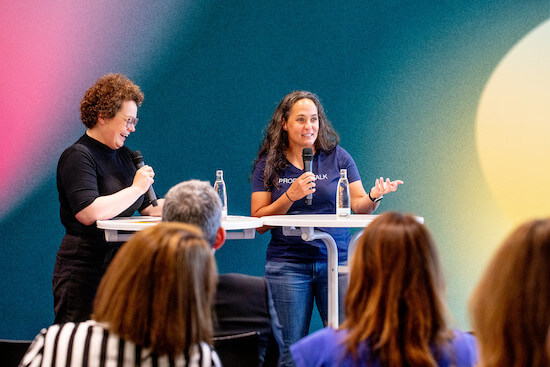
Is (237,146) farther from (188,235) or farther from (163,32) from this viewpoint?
(188,235)

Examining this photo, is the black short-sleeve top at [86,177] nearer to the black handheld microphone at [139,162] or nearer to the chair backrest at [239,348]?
the black handheld microphone at [139,162]

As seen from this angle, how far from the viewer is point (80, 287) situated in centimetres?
293

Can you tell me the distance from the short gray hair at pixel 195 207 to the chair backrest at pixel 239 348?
13.9 inches

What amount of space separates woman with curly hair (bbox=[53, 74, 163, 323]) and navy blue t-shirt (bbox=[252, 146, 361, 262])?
0.75 meters

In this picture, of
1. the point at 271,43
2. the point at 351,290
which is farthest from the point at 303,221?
the point at 271,43

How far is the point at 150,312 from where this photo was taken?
51.8 inches

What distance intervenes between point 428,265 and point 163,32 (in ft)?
12.1

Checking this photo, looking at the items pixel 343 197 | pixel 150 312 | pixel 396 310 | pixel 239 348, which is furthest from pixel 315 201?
pixel 150 312

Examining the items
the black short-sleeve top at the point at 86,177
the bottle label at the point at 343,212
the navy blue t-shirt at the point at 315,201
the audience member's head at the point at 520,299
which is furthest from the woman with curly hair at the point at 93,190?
the audience member's head at the point at 520,299

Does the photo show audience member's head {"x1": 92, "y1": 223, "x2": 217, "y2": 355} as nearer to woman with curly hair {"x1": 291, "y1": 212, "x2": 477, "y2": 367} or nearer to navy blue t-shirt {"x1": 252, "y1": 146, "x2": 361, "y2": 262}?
woman with curly hair {"x1": 291, "y1": 212, "x2": 477, "y2": 367}

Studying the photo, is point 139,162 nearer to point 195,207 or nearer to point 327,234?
point 327,234

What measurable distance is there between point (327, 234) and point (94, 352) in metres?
1.90

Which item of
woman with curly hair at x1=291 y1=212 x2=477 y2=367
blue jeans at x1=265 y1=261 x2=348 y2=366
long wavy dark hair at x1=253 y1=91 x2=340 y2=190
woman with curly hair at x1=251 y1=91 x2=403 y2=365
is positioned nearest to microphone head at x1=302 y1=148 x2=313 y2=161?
woman with curly hair at x1=251 y1=91 x2=403 y2=365

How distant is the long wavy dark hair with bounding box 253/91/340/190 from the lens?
3.51 meters
